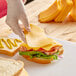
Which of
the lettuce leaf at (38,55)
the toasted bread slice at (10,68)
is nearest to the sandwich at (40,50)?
the lettuce leaf at (38,55)

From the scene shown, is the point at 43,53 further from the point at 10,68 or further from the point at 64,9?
the point at 64,9

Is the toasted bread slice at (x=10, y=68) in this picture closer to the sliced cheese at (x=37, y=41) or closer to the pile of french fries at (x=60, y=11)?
the sliced cheese at (x=37, y=41)

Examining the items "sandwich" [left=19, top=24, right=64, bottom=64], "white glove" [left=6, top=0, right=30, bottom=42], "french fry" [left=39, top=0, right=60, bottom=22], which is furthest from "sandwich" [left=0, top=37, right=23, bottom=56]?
"french fry" [left=39, top=0, right=60, bottom=22]

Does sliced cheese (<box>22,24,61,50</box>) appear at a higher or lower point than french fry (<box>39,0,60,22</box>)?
higher

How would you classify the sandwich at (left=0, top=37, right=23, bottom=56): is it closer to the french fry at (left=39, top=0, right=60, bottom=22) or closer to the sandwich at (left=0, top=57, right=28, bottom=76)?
the sandwich at (left=0, top=57, right=28, bottom=76)

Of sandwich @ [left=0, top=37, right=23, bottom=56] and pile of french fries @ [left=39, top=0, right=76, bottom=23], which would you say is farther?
pile of french fries @ [left=39, top=0, right=76, bottom=23]
